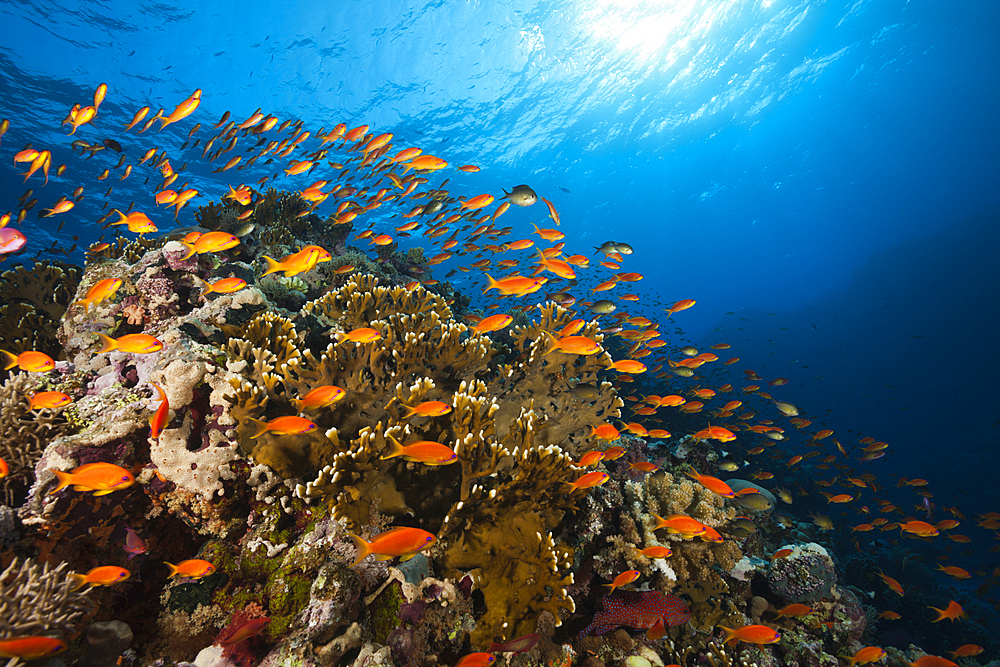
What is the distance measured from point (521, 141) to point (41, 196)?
3672 centimetres

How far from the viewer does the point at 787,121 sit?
4094cm

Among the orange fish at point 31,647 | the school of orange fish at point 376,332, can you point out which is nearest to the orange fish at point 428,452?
the school of orange fish at point 376,332

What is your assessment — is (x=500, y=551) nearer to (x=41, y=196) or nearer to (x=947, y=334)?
(x=41, y=196)

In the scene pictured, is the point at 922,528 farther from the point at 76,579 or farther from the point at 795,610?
the point at 76,579

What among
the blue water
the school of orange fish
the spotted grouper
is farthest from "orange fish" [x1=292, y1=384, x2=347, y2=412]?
the blue water

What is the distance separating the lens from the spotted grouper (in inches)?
135

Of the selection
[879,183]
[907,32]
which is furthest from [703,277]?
[907,32]

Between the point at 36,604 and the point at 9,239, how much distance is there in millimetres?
3534

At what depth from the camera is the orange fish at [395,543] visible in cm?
212

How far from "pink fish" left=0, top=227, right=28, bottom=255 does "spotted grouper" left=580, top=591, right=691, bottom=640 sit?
683 cm

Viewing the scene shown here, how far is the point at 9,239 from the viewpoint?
11.1 ft

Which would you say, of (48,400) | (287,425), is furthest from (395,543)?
(48,400)

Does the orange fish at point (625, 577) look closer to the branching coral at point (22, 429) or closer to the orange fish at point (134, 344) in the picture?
the orange fish at point (134, 344)

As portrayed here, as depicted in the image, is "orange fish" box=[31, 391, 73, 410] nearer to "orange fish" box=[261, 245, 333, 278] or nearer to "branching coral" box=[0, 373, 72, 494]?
"branching coral" box=[0, 373, 72, 494]
